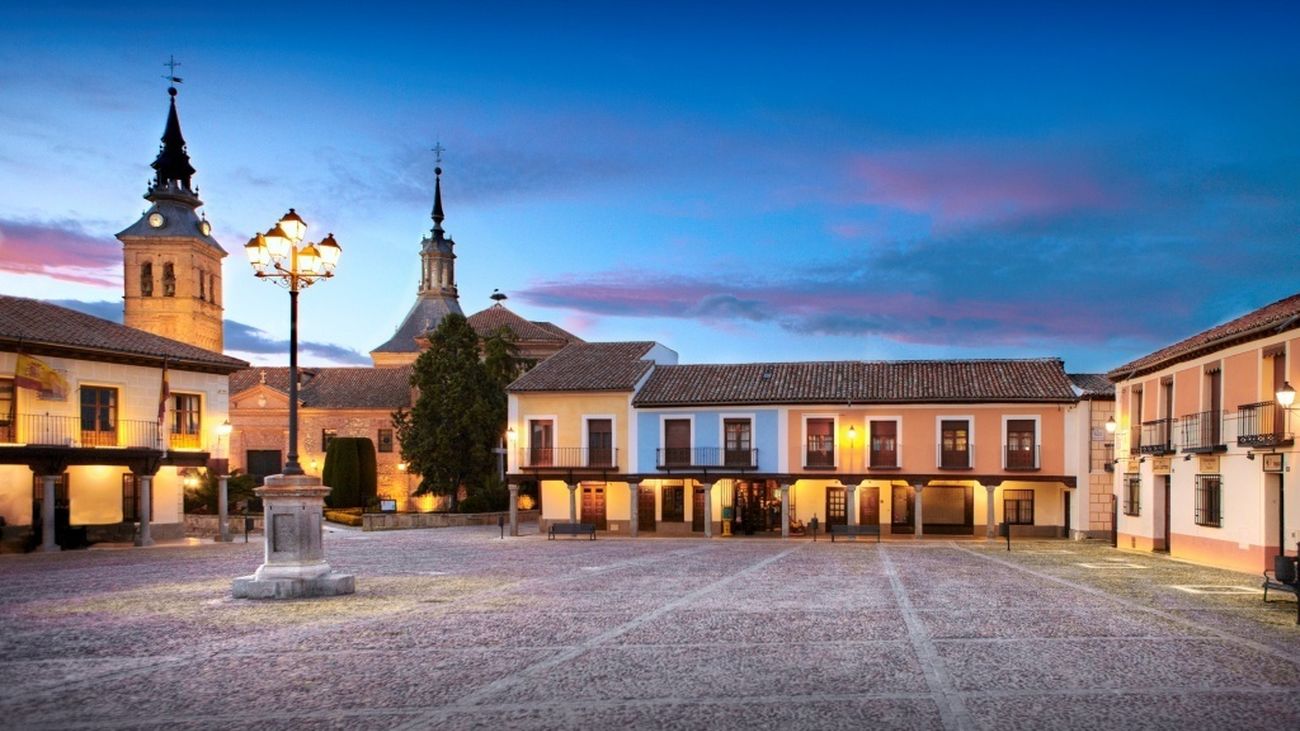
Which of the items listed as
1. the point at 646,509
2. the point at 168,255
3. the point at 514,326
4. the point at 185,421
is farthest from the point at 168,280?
the point at 646,509

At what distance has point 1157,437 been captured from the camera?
26.8 meters

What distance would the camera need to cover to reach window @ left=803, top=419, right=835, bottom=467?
119 feet

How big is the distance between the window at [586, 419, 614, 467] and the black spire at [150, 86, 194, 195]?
38.2 meters

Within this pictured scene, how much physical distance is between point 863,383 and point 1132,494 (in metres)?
9.77

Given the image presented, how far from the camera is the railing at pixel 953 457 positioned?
35.2 metres

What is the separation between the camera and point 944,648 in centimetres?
1109

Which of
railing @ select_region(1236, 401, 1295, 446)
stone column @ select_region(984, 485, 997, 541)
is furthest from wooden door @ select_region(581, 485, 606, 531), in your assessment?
railing @ select_region(1236, 401, 1295, 446)

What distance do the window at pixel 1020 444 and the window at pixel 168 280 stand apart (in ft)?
162

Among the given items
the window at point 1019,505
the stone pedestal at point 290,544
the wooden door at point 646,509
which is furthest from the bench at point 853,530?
the stone pedestal at point 290,544

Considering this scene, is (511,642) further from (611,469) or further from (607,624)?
(611,469)

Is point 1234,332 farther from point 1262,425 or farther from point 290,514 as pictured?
point 290,514

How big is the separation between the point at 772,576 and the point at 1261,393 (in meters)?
10.2

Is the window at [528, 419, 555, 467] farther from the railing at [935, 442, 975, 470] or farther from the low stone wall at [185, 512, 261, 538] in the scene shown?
the railing at [935, 442, 975, 470]

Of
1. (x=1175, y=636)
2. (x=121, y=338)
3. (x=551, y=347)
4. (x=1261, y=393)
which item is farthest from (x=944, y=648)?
(x=551, y=347)
